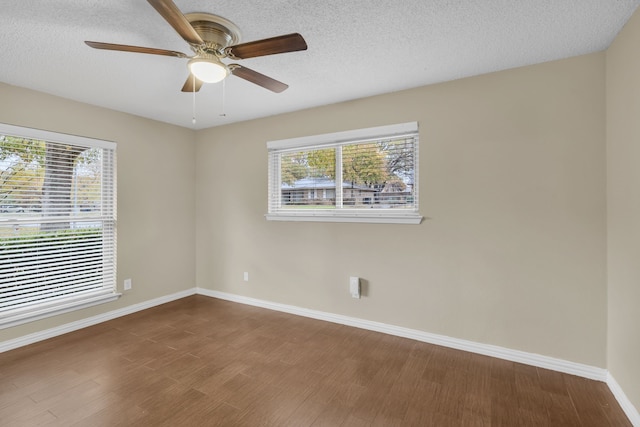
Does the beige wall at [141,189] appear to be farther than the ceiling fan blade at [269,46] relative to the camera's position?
Yes

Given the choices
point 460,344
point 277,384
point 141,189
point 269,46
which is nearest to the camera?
point 269,46

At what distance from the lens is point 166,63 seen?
7.79 feet

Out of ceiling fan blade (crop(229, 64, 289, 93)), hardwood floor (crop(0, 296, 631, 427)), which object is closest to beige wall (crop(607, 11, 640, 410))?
hardwood floor (crop(0, 296, 631, 427))

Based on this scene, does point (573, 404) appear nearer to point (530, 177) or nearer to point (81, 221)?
point (530, 177)

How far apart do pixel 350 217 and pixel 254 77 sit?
5.56 ft

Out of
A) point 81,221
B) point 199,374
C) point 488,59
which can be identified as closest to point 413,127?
point 488,59

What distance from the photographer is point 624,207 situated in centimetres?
194

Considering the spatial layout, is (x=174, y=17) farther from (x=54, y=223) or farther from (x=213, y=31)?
(x=54, y=223)

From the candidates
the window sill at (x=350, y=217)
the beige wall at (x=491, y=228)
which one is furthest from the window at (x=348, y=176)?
the beige wall at (x=491, y=228)

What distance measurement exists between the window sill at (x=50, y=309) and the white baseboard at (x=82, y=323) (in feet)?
0.49

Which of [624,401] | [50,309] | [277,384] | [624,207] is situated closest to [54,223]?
[50,309]

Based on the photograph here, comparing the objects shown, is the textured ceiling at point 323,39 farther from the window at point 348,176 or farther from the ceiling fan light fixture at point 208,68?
the window at point 348,176

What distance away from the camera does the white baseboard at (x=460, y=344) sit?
7.57ft

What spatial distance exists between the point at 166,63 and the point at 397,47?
1.77 metres
